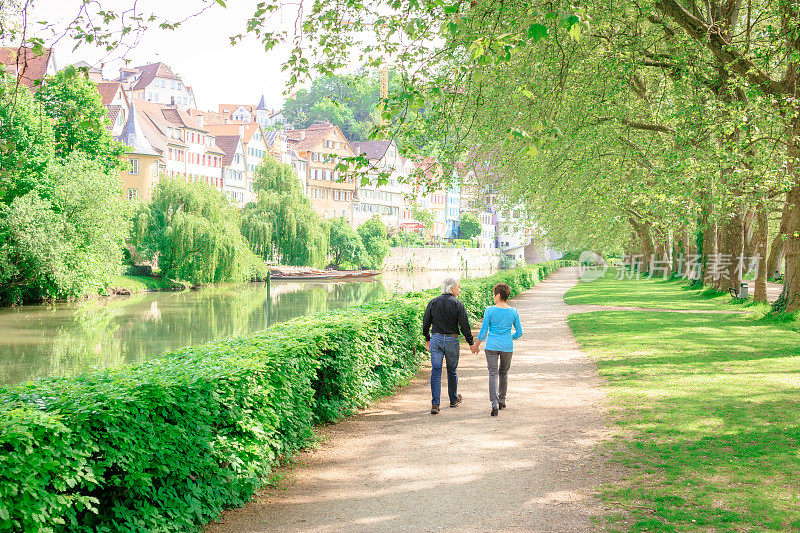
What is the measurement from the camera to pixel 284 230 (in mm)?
60438

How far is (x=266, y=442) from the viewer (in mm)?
7016

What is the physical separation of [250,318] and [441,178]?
2227 cm

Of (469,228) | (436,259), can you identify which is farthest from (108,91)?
(469,228)

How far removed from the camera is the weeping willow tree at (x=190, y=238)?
47844 millimetres

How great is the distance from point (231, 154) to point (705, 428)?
283 ft

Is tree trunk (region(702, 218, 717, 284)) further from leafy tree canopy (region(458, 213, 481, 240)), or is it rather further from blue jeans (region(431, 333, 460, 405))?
leafy tree canopy (region(458, 213, 481, 240))

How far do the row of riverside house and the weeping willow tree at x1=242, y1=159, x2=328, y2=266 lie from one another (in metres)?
2.56

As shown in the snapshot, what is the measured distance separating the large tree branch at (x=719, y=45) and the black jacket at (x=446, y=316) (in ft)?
29.0

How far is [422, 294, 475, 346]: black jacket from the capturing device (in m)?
10.4

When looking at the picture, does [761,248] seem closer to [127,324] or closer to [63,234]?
[127,324]

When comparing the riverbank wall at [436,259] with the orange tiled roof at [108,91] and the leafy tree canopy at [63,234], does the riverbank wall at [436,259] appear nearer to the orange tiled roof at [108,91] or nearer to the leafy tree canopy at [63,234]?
the orange tiled roof at [108,91]

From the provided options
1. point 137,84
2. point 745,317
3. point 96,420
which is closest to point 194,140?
point 137,84

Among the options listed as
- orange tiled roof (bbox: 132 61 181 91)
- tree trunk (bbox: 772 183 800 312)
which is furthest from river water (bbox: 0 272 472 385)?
orange tiled roof (bbox: 132 61 181 91)

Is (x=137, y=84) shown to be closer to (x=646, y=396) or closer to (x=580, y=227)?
(x=580, y=227)
